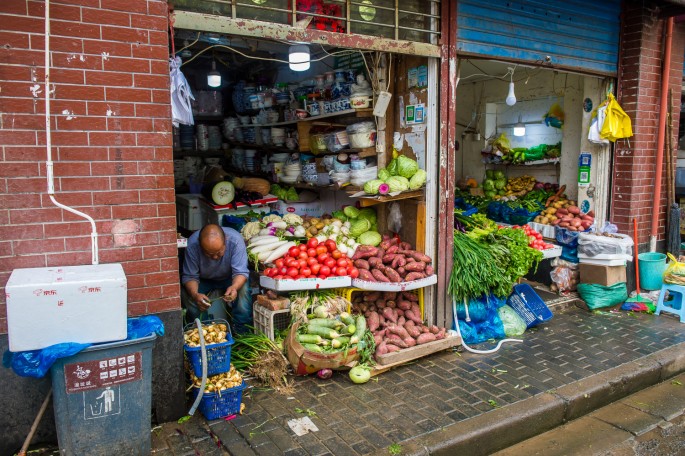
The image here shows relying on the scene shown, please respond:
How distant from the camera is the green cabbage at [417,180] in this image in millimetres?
6312

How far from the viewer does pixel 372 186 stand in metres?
6.39

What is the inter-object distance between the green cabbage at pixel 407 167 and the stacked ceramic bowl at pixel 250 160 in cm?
416

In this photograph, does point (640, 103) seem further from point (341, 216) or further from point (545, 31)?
point (341, 216)

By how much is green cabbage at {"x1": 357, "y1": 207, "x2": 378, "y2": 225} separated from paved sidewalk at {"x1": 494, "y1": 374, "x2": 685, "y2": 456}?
3.54 meters

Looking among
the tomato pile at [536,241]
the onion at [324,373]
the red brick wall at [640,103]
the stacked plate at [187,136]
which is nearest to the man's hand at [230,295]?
the onion at [324,373]

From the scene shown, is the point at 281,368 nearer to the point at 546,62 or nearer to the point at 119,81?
the point at 119,81

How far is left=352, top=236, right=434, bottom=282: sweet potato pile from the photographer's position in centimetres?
617

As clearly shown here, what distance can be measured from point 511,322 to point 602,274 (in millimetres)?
2045

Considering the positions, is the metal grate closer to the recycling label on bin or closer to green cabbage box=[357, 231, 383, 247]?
green cabbage box=[357, 231, 383, 247]

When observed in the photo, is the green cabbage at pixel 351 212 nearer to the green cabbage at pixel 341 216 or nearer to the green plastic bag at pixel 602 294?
the green cabbage at pixel 341 216

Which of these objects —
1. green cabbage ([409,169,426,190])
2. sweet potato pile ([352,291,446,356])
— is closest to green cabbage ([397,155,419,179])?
→ green cabbage ([409,169,426,190])

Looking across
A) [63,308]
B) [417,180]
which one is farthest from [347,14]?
[63,308]

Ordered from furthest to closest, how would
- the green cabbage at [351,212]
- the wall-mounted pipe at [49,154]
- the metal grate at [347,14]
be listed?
the green cabbage at [351,212] < the metal grate at [347,14] < the wall-mounted pipe at [49,154]

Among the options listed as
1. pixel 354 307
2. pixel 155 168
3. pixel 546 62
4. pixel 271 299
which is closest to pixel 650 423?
pixel 354 307
